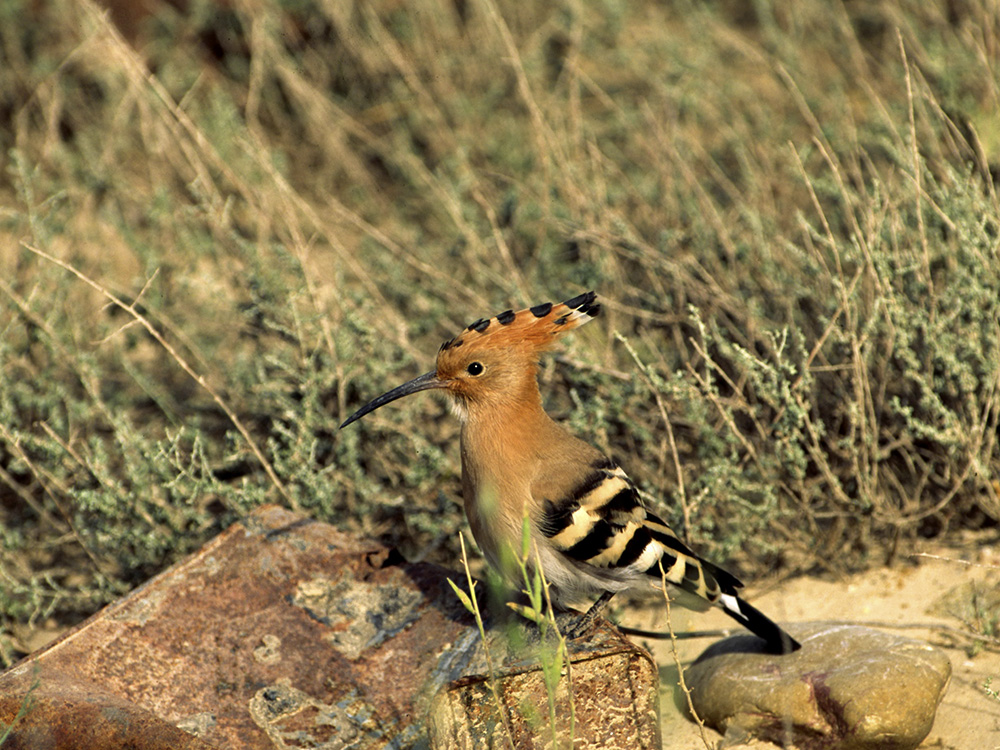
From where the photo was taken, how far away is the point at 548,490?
275 centimetres

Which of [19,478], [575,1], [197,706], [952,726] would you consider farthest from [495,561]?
[575,1]

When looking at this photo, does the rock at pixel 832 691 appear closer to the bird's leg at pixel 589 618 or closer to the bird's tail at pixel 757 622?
the bird's tail at pixel 757 622

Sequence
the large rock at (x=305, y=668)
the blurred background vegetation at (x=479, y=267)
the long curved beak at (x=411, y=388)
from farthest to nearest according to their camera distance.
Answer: the blurred background vegetation at (x=479, y=267) → the long curved beak at (x=411, y=388) → the large rock at (x=305, y=668)

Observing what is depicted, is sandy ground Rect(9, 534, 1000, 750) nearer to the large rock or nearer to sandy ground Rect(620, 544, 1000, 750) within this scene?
sandy ground Rect(620, 544, 1000, 750)

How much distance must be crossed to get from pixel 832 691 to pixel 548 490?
0.89m

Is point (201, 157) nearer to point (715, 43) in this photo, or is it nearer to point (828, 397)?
point (715, 43)

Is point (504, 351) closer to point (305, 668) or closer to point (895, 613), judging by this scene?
point (305, 668)

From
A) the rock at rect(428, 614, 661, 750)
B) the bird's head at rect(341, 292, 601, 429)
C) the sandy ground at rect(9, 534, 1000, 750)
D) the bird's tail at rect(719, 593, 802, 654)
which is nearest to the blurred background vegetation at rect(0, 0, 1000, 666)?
the sandy ground at rect(9, 534, 1000, 750)

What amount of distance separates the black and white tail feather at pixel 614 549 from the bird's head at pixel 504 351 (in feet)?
1.10

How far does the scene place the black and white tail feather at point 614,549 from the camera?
2689mm

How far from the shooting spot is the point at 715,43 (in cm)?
557

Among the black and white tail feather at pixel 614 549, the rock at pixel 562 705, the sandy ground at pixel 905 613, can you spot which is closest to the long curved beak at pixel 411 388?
the black and white tail feather at pixel 614 549

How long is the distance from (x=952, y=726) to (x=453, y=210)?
2557 millimetres

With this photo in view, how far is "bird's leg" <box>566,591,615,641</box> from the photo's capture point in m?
2.54
